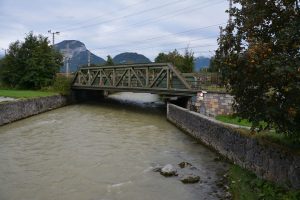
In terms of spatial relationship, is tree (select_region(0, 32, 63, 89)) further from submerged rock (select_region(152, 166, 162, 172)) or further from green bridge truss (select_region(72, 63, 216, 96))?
submerged rock (select_region(152, 166, 162, 172))

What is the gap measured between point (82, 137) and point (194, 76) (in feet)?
41.6

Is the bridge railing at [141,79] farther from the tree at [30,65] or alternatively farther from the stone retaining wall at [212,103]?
the tree at [30,65]

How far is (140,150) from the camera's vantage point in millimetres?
19766

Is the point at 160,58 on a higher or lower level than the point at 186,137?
higher

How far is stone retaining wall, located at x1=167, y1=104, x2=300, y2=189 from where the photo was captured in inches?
430

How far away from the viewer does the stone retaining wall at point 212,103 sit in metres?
26.8

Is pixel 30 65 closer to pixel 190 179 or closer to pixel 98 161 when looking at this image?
pixel 98 161

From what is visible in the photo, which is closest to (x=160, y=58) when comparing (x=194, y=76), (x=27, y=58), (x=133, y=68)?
(x=27, y=58)

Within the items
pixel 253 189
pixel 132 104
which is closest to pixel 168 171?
pixel 253 189

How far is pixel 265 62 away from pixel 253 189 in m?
4.32

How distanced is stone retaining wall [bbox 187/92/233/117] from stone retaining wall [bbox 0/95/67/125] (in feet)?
43.3

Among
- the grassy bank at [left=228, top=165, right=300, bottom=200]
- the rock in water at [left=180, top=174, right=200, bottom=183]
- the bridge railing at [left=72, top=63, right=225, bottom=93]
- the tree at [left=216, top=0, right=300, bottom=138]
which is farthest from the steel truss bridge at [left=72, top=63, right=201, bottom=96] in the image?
the tree at [left=216, top=0, right=300, bottom=138]

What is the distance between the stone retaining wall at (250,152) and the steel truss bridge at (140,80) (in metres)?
9.04

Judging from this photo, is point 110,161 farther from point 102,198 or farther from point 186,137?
point 186,137
